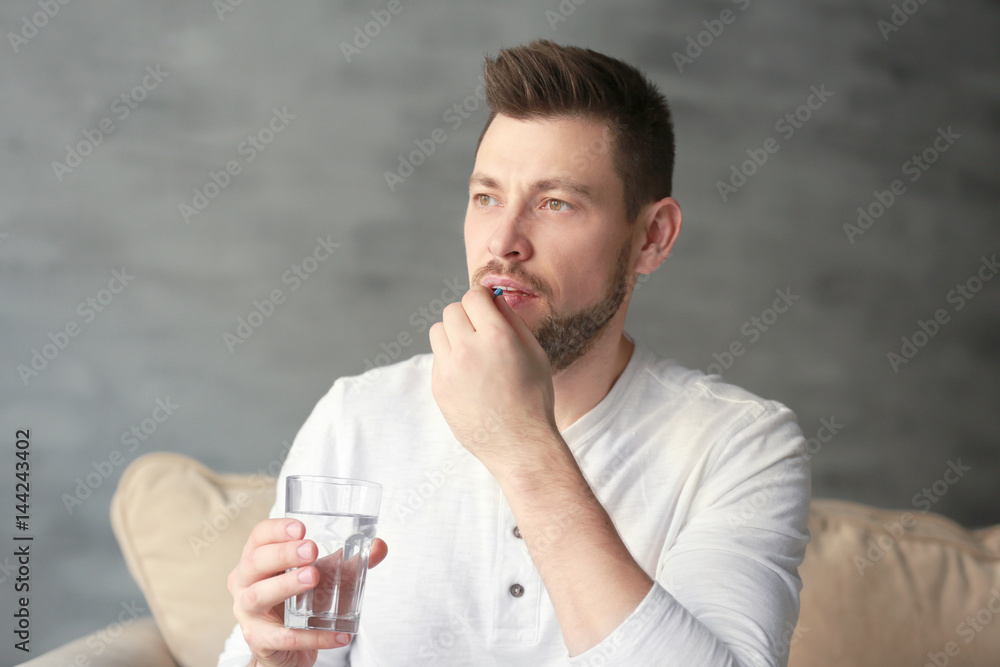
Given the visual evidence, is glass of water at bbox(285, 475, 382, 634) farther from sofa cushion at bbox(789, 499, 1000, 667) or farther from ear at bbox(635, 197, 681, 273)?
sofa cushion at bbox(789, 499, 1000, 667)

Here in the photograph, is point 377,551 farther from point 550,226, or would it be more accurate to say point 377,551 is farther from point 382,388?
point 550,226

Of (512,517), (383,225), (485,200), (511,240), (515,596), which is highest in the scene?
(383,225)

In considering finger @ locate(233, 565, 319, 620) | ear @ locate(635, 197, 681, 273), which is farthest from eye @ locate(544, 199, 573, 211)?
finger @ locate(233, 565, 319, 620)

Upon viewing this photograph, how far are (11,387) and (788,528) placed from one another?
7.01 feet

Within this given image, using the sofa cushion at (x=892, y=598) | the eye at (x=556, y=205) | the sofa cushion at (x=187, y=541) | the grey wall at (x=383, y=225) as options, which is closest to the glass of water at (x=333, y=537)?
the eye at (x=556, y=205)

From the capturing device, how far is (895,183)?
282 cm

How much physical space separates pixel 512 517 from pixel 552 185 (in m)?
0.62

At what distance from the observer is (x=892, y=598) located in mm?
1904

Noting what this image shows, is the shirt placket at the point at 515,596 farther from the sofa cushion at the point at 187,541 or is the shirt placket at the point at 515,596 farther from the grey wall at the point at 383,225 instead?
the grey wall at the point at 383,225

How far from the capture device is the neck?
5.31 feet

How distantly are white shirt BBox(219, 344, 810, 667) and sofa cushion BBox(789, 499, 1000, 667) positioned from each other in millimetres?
566

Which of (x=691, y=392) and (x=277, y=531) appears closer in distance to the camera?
(x=277, y=531)

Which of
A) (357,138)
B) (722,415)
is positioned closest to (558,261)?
(722,415)

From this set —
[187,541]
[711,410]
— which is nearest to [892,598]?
[711,410]
